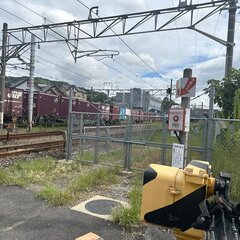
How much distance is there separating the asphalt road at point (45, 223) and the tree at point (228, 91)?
8305 mm

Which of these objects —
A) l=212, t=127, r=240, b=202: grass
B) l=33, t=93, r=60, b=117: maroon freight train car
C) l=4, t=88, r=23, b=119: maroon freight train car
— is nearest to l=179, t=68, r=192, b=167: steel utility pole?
l=212, t=127, r=240, b=202: grass

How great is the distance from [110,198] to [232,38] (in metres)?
9.98

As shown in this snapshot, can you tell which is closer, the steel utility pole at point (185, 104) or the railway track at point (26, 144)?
the steel utility pole at point (185, 104)

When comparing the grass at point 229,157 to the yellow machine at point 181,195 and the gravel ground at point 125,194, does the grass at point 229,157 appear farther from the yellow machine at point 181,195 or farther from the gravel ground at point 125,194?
the yellow machine at point 181,195

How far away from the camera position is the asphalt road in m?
4.25

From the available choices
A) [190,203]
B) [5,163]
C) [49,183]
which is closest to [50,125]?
[5,163]

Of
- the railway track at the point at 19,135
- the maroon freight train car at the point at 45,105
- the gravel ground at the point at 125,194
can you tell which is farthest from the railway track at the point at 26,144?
the maroon freight train car at the point at 45,105

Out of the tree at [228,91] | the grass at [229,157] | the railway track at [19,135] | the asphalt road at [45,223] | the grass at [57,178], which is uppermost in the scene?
the tree at [228,91]

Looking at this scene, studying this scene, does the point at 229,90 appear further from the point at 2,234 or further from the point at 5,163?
the point at 2,234

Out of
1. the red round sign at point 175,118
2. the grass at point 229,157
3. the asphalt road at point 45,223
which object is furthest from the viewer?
the grass at point 229,157

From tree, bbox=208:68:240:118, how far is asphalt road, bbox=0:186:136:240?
830 centimetres

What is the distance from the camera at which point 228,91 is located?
11852mm

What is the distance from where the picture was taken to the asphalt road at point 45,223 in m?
4.25

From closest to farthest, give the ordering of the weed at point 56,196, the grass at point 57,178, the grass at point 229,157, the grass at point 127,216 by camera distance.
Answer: the grass at point 127,216, the weed at point 56,196, the grass at point 229,157, the grass at point 57,178
